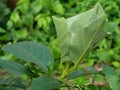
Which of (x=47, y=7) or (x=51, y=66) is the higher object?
(x=51, y=66)

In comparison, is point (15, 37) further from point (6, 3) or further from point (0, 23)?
point (6, 3)

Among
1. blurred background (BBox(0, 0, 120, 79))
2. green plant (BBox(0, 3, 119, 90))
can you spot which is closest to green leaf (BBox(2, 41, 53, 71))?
green plant (BBox(0, 3, 119, 90))

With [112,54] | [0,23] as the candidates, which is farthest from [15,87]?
[0,23]

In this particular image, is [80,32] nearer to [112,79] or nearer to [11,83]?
[112,79]

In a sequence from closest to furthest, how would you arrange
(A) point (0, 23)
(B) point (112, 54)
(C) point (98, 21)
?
(C) point (98, 21) → (B) point (112, 54) → (A) point (0, 23)

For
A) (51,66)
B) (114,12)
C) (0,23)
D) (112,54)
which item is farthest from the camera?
(0,23)

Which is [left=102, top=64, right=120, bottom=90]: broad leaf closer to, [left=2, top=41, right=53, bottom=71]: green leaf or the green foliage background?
[left=2, top=41, right=53, bottom=71]: green leaf

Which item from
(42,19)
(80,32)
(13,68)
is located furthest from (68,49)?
(42,19)

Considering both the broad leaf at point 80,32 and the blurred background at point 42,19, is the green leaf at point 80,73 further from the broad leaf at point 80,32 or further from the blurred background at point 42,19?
the blurred background at point 42,19
